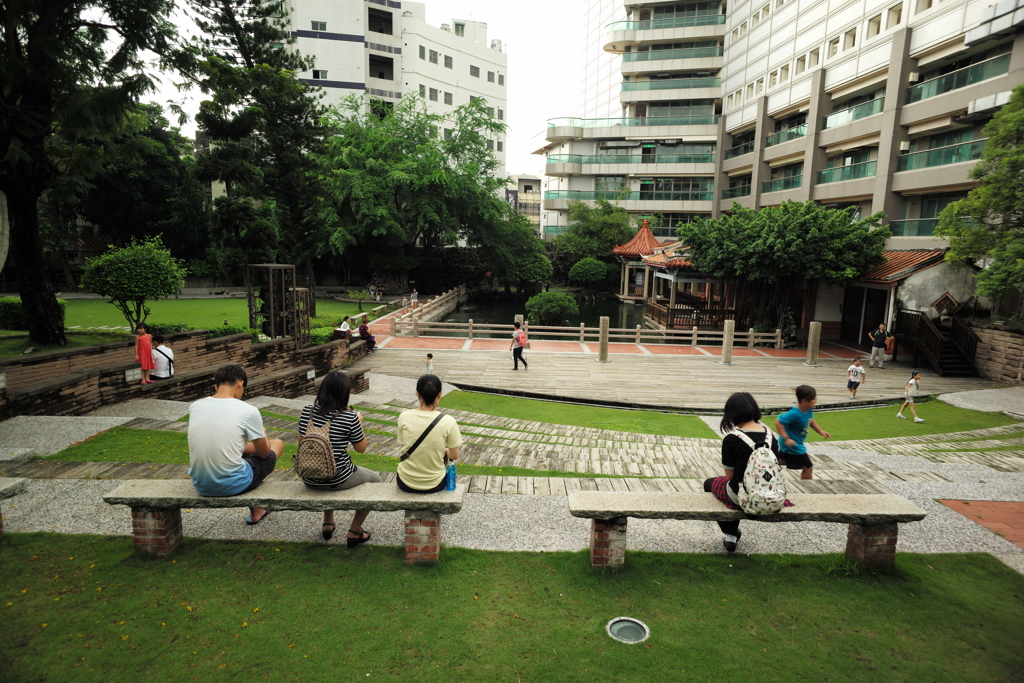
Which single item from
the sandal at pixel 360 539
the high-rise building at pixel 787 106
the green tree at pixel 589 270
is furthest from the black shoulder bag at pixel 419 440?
the green tree at pixel 589 270

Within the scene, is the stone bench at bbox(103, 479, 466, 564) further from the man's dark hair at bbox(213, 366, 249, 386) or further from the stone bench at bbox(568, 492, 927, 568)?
the stone bench at bbox(568, 492, 927, 568)

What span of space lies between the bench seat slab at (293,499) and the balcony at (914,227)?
23.3m

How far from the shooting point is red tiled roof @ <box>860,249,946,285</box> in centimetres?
1978

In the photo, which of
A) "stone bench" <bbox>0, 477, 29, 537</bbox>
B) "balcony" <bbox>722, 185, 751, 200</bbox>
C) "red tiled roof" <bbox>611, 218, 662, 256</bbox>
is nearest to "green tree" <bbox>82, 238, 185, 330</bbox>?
"stone bench" <bbox>0, 477, 29, 537</bbox>

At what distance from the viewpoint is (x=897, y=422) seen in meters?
13.1

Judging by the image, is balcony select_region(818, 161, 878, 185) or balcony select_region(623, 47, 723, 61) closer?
balcony select_region(818, 161, 878, 185)

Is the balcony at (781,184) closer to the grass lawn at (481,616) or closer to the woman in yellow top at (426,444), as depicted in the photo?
the grass lawn at (481,616)

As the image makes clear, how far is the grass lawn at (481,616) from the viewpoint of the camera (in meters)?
3.39

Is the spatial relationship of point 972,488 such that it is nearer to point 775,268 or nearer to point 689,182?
point 775,268

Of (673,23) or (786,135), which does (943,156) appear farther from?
(673,23)

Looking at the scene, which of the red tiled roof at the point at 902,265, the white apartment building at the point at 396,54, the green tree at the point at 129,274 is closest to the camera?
the green tree at the point at 129,274

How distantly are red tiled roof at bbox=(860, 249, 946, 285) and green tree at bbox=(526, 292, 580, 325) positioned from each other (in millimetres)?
13519

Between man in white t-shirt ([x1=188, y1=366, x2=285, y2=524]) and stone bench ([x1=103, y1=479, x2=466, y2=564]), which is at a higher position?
man in white t-shirt ([x1=188, y1=366, x2=285, y2=524])

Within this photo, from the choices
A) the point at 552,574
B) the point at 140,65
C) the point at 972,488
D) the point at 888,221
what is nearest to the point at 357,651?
the point at 552,574
